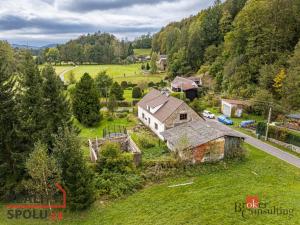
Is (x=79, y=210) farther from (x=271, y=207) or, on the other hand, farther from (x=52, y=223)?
(x=271, y=207)

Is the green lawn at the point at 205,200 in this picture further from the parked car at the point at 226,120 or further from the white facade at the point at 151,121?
the parked car at the point at 226,120

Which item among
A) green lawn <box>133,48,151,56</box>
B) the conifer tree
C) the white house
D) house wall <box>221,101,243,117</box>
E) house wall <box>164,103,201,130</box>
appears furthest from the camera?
green lawn <box>133,48,151,56</box>

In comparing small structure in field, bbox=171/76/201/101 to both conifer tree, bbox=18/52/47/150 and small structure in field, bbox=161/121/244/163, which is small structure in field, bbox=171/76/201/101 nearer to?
small structure in field, bbox=161/121/244/163

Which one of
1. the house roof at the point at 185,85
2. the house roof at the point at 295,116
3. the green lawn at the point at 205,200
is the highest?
the house roof at the point at 185,85

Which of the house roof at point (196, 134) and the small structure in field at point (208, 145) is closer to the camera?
the small structure in field at point (208, 145)

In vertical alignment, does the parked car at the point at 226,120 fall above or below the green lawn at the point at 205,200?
above

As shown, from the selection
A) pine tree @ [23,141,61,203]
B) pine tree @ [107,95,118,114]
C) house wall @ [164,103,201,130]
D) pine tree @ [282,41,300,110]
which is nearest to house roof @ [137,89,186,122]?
house wall @ [164,103,201,130]

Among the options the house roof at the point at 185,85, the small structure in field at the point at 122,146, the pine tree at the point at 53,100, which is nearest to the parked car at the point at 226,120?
the small structure in field at the point at 122,146

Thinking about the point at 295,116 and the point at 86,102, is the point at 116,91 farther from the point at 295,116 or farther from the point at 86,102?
the point at 295,116
